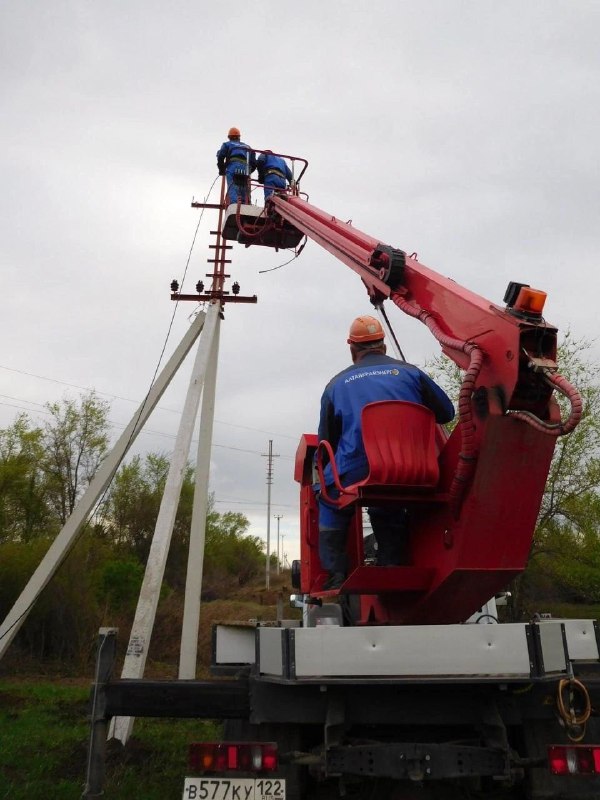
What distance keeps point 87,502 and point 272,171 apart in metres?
5.59

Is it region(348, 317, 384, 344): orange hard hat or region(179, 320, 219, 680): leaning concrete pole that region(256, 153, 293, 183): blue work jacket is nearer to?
region(179, 320, 219, 680): leaning concrete pole

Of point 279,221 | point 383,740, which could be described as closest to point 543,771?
point 383,740

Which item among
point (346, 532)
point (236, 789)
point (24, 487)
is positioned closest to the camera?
point (236, 789)

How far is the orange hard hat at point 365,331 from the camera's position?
4.66 m

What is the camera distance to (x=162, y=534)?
941 cm

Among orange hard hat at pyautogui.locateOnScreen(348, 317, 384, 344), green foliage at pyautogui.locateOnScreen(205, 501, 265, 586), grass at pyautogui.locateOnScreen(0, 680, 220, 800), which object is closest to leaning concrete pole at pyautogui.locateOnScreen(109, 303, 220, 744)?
grass at pyautogui.locateOnScreen(0, 680, 220, 800)

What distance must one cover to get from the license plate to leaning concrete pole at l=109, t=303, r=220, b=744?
193 inches

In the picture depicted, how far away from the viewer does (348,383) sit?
4.24m

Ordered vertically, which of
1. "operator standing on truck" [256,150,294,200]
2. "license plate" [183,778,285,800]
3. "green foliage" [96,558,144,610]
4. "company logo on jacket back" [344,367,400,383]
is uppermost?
"operator standing on truck" [256,150,294,200]

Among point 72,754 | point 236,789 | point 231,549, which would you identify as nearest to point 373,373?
point 236,789

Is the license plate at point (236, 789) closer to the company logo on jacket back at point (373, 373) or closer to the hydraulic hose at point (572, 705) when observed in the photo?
the hydraulic hose at point (572, 705)

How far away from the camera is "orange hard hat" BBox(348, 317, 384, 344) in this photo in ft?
15.3

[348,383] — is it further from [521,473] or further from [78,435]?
[78,435]

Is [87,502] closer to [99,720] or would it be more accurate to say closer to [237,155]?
[237,155]
